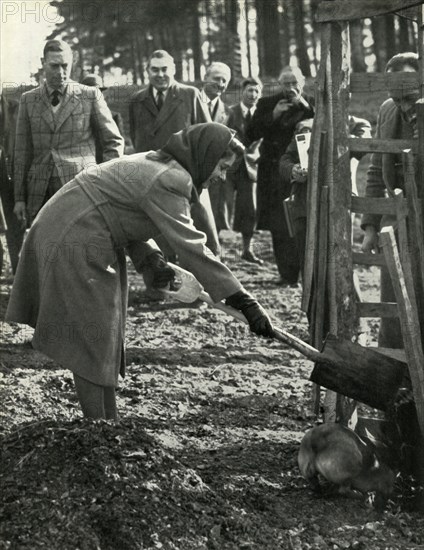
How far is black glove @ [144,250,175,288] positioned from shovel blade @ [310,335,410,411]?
0.95 m

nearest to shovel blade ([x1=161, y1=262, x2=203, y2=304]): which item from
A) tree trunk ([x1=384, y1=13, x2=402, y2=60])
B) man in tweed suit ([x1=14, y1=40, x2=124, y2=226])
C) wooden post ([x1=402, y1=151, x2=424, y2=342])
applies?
wooden post ([x1=402, y1=151, x2=424, y2=342])

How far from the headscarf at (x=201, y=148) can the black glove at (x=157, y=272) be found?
54 centimetres

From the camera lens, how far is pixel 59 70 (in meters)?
8.16

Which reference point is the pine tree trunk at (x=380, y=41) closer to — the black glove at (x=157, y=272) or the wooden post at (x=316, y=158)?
the wooden post at (x=316, y=158)

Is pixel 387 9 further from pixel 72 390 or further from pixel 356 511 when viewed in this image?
pixel 72 390

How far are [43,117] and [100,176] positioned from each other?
347cm

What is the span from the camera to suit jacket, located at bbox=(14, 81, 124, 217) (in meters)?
8.23

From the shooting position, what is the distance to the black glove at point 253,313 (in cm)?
491

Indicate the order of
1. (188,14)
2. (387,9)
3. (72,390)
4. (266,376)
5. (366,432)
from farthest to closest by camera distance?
(188,14), (266,376), (72,390), (366,432), (387,9)

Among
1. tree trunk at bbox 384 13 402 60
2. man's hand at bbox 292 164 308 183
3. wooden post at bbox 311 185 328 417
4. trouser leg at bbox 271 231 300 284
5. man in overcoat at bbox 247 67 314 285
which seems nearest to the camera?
wooden post at bbox 311 185 328 417

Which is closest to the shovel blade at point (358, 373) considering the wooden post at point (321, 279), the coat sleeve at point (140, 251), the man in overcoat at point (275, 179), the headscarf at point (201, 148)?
the wooden post at point (321, 279)

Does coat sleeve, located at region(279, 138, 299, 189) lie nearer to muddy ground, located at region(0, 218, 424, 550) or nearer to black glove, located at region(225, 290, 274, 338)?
muddy ground, located at region(0, 218, 424, 550)

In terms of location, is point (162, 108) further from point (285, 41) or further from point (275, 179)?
point (285, 41)

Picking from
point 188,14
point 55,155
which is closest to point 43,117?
point 55,155
